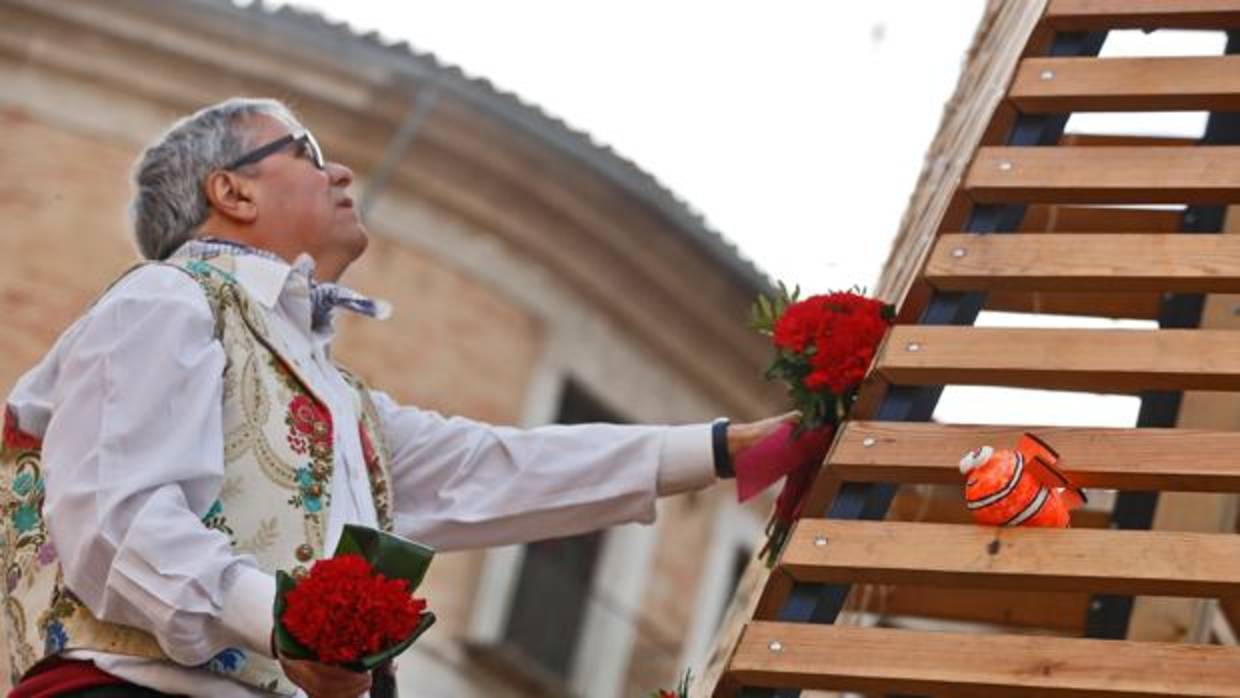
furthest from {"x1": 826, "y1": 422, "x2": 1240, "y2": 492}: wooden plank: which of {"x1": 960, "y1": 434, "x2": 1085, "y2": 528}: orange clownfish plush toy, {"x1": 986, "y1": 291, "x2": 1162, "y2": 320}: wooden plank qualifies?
{"x1": 986, "y1": 291, "x2": 1162, "y2": 320}: wooden plank

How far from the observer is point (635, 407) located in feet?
68.7

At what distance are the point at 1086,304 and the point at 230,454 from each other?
242 centimetres

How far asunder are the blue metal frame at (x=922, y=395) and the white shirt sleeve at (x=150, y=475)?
0.85 meters

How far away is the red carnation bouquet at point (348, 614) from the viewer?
15.2 ft

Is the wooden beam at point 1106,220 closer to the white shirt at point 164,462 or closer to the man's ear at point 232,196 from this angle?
the white shirt at point 164,462

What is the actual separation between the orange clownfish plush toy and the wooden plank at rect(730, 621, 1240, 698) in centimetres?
19

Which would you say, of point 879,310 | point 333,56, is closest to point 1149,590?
point 879,310

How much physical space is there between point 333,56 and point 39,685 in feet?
45.8

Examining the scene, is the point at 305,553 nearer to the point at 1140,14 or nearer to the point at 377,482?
the point at 377,482

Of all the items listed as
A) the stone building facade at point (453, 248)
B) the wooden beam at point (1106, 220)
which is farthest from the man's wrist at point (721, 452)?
the stone building facade at point (453, 248)

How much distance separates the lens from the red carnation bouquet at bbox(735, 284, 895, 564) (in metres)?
5.50

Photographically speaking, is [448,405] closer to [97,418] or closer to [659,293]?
[659,293]

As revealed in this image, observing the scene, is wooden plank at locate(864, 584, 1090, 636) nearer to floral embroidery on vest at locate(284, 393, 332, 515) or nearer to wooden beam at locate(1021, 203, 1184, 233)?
wooden beam at locate(1021, 203, 1184, 233)

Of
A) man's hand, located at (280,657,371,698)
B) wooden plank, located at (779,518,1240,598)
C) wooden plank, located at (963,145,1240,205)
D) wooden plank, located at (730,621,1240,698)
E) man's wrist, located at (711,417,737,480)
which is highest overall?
wooden plank, located at (963,145,1240,205)
